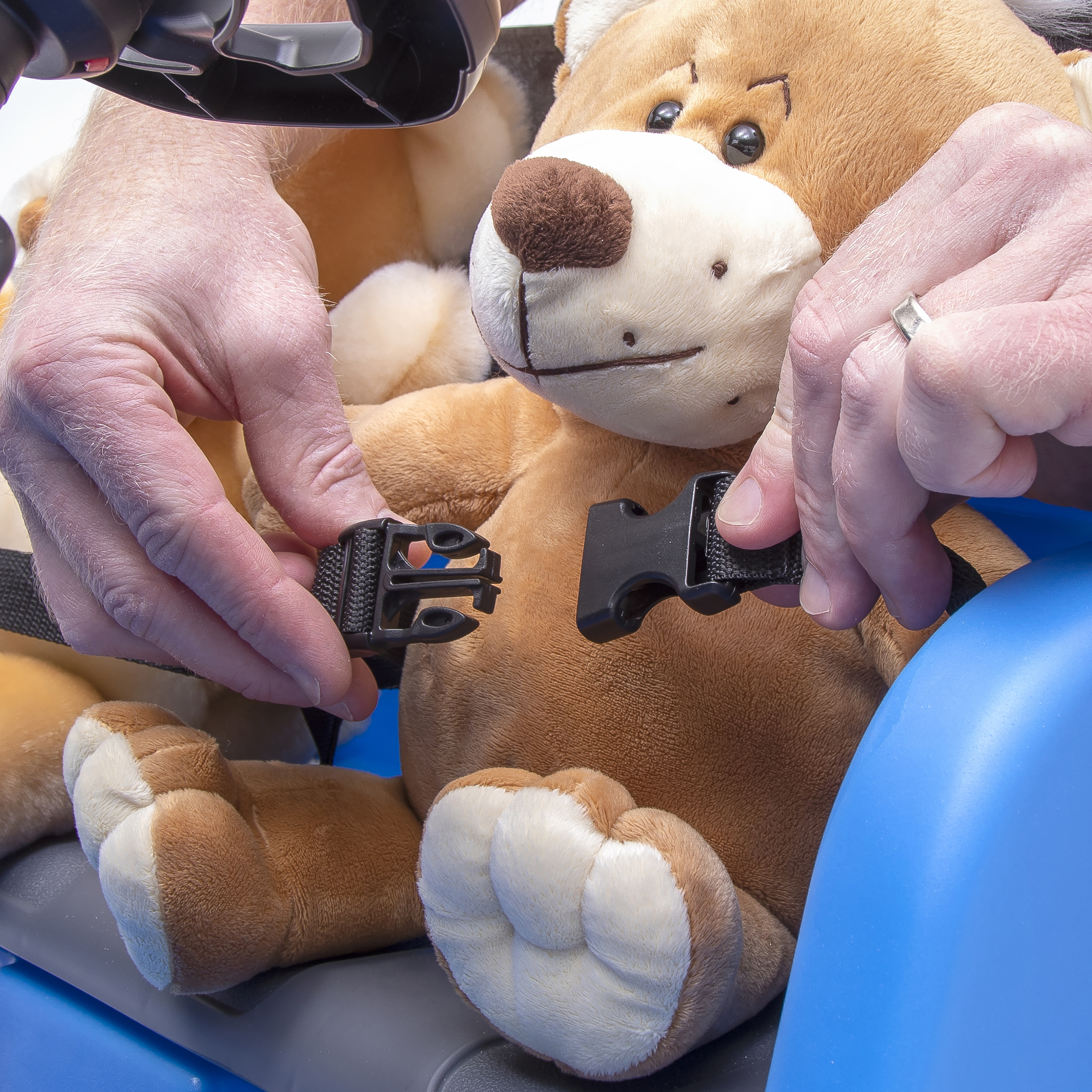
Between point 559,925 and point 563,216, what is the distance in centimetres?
27

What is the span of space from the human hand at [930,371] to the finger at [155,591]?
198mm

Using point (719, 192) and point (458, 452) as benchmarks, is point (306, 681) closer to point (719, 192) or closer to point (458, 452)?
point (458, 452)

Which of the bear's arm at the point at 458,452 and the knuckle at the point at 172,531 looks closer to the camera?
the knuckle at the point at 172,531

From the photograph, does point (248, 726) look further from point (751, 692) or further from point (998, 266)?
point (998, 266)

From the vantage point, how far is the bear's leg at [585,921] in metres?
0.38

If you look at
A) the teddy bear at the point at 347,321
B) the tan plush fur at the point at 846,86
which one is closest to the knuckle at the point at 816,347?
the tan plush fur at the point at 846,86

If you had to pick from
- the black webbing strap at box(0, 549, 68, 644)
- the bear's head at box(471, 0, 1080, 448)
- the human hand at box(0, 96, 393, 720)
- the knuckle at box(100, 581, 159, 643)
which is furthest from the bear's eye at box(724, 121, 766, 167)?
the black webbing strap at box(0, 549, 68, 644)

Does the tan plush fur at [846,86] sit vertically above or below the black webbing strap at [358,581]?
above

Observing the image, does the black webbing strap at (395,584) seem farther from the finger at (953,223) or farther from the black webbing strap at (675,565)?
the finger at (953,223)

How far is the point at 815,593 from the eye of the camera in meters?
0.35

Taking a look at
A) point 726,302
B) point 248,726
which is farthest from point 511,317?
point 248,726

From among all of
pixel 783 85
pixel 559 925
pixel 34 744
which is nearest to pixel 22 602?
pixel 34 744

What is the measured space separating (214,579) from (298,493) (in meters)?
0.07

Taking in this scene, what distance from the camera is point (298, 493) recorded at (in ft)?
1.60
